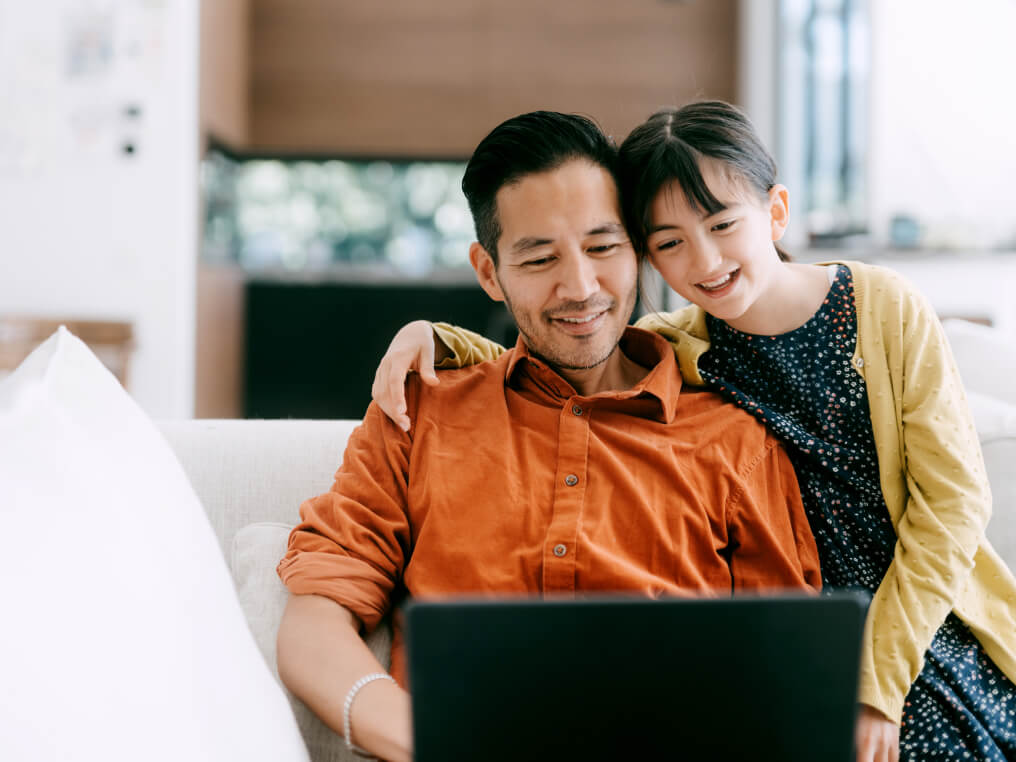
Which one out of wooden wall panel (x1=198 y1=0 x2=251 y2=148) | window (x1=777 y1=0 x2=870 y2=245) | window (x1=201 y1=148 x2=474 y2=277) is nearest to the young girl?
wooden wall panel (x1=198 y1=0 x2=251 y2=148)

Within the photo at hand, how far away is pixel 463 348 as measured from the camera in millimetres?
1410

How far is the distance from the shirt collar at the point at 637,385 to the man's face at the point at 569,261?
34 millimetres

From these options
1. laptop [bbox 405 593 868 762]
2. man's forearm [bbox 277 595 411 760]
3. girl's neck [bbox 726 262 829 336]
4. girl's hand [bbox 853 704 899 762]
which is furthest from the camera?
girl's neck [bbox 726 262 829 336]

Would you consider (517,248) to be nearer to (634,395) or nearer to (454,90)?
(634,395)

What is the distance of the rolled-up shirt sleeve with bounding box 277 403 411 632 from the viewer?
43.4 inches

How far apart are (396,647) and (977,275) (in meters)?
4.13

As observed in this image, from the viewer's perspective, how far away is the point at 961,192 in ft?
16.8

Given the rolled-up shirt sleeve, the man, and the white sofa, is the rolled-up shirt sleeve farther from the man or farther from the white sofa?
the white sofa

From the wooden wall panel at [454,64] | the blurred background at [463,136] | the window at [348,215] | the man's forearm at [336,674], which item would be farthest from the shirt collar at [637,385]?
the wooden wall panel at [454,64]

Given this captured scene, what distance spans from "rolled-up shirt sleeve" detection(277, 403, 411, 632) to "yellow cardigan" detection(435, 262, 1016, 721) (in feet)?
1.96

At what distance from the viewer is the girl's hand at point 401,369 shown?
1.23 m

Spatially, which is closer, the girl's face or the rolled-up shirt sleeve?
the rolled-up shirt sleeve

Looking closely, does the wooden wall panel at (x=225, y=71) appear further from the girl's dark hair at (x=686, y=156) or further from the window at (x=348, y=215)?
the girl's dark hair at (x=686, y=156)

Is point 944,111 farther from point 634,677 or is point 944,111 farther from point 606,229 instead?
point 634,677
